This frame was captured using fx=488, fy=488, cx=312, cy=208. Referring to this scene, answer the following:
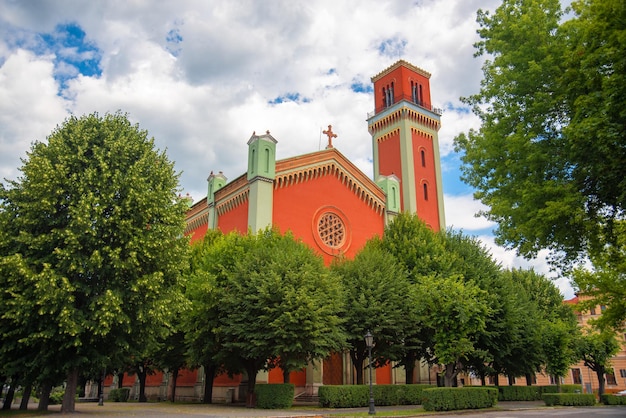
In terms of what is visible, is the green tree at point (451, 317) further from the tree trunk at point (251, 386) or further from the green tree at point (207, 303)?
the green tree at point (207, 303)

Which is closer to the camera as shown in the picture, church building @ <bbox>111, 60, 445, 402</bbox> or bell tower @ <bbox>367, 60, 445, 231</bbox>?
church building @ <bbox>111, 60, 445, 402</bbox>

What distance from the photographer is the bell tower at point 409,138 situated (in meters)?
47.9

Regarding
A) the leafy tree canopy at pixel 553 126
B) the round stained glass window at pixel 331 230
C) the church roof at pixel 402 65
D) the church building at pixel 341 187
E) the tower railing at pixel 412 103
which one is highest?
the church roof at pixel 402 65

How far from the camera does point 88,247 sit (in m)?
20.5

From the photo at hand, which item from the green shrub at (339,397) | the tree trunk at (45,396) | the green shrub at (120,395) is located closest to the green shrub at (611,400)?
the green shrub at (339,397)

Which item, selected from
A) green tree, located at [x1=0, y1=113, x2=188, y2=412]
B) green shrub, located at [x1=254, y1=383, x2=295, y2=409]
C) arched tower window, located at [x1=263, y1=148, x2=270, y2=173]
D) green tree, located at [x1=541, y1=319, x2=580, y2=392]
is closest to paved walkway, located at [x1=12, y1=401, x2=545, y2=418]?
green shrub, located at [x1=254, y1=383, x2=295, y2=409]

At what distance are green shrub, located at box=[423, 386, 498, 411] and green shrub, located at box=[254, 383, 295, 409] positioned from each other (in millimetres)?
7083

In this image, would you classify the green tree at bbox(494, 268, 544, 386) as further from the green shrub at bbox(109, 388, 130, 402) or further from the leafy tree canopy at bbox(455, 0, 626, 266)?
the green shrub at bbox(109, 388, 130, 402)

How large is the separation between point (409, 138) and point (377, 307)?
25.5 meters

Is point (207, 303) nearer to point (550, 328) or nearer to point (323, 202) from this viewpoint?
point (323, 202)

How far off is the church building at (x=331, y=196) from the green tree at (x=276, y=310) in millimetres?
4245

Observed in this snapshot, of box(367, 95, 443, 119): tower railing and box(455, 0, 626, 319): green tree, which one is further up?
box(367, 95, 443, 119): tower railing

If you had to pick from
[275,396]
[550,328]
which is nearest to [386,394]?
[275,396]

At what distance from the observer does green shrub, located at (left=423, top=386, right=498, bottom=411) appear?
2397 centimetres
